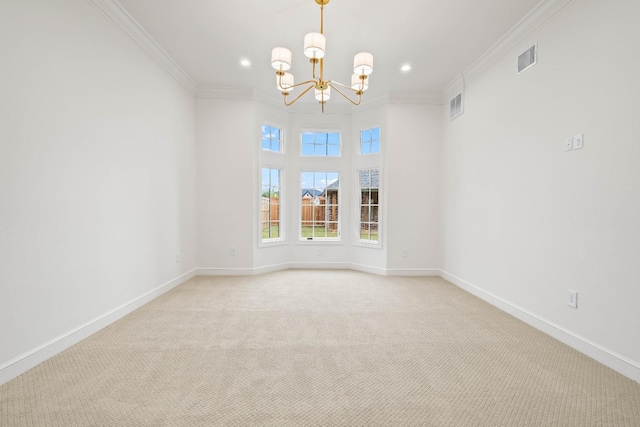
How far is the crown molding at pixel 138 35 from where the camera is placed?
9.39 feet

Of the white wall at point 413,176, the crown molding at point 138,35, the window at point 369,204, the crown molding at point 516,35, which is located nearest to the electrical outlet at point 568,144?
the crown molding at point 516,35

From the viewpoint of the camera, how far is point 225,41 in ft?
11.8

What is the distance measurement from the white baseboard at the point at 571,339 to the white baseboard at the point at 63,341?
4.19 meters

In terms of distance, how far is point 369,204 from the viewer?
5.68 metres

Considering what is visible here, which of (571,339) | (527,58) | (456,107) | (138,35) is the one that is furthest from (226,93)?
(571,339)

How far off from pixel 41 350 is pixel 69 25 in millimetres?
2557

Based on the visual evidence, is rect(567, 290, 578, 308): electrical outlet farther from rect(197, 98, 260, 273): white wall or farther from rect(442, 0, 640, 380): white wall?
rect(197, 98, 260, 273): white wall

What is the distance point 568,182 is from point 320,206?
3940mm

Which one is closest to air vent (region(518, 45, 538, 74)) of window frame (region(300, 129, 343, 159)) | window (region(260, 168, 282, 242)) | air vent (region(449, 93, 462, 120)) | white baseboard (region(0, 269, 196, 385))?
air vent (region(449, 93, 462, 120))

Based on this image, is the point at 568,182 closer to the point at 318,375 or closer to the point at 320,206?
the point at 318,375

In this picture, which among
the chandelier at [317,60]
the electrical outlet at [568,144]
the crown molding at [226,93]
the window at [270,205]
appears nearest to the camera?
the chandelier at [317,60]

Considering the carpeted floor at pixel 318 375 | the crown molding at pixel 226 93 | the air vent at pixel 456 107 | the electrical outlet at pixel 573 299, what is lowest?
the carpeted floor at pixel 318 375

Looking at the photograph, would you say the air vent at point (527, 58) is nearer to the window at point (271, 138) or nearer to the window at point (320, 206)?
the window at point (320, 206)

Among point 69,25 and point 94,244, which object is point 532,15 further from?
point 94,244
